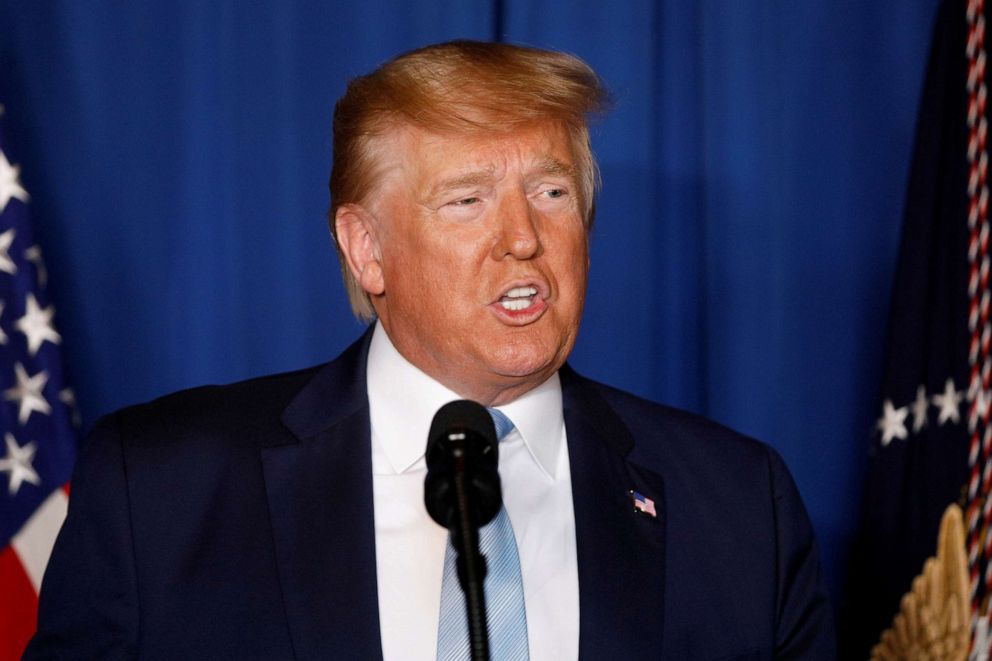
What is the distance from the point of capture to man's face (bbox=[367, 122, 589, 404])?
1.85m

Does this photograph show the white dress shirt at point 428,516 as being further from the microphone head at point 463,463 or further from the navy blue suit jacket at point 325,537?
the microphone head at point 463,463

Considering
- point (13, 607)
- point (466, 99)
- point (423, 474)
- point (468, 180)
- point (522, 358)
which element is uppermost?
point (466, 99)

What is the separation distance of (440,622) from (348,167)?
0.75 m

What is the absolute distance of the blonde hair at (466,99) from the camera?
1.88m

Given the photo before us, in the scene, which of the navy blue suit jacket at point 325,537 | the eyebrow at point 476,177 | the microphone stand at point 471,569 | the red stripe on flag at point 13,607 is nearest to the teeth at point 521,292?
the eyebrow at point 476,177

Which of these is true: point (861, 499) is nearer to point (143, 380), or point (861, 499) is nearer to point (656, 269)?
point (656, 269)

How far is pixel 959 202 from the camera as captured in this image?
2754mm

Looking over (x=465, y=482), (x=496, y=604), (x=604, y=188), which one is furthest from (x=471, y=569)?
(x=604, y=188)

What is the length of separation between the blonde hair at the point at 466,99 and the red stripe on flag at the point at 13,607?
3.05 ft

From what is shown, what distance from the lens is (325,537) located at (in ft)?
5.82

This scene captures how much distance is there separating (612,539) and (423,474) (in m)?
0.30

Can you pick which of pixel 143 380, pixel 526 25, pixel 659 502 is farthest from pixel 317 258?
pixel 659 502

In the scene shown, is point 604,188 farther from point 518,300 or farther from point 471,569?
point 471,569

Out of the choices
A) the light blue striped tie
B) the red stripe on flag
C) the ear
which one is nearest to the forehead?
the ear
